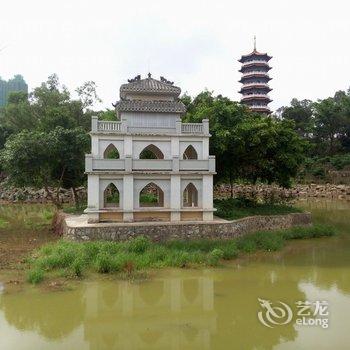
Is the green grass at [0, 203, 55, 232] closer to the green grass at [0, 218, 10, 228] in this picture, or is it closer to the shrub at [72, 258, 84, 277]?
the green grass at [0, 218, 10, 228]

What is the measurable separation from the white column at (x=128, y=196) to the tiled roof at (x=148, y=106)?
3019mm

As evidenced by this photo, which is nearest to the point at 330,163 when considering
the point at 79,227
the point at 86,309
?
the point at 79,227

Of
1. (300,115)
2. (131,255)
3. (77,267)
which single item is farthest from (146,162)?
(300,115)

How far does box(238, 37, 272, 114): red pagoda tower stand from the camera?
181ft

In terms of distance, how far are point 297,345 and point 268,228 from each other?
1304 centimetres

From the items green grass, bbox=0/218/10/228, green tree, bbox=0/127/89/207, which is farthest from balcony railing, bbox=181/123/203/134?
green grass, bbox=0/218/10/228

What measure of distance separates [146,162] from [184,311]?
8.34 m

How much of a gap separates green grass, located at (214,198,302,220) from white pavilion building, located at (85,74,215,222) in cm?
253

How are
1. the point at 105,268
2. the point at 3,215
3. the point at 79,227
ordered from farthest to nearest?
1. the point at 3,215
2. the point at 79,227
3. the point at 105,268

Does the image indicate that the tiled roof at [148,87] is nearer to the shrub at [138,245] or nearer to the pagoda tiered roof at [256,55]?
the shrub at [138,245]

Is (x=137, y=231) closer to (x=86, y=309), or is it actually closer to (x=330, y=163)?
(x=86, y=309)

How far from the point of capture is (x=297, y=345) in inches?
324

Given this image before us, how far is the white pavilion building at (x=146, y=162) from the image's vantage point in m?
17.4

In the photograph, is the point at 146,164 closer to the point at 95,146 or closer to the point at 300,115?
the point at 95,146
